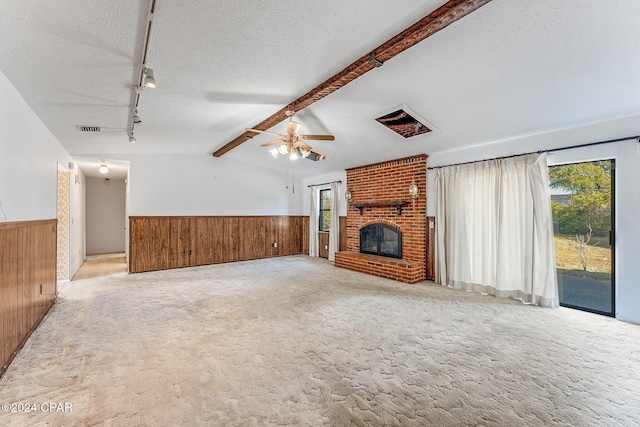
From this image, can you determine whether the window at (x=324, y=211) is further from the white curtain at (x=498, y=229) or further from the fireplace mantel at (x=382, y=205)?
the white curtain at (x=498, y=229)

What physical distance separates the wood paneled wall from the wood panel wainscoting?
2.31 metres

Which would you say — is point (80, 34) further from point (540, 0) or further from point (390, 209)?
point (390, 209)

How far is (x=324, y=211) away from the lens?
8164 millimetres

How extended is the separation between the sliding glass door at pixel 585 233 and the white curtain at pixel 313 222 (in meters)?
5.40

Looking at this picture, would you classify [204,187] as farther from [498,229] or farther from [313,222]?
[498,229]

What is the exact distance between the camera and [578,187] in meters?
3.78

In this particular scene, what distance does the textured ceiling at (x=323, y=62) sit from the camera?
2070 millimetres

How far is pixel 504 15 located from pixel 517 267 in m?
3.41

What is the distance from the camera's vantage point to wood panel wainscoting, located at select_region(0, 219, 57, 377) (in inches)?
92.2

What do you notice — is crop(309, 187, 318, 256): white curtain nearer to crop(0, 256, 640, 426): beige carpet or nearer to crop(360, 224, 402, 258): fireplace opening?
crop(360, 224, 402, 258): fireplace opening

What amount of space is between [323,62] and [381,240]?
4203mm

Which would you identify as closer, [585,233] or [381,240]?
[585,233]

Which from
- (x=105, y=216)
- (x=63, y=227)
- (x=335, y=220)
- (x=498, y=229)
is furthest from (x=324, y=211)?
(x=105, y=216)

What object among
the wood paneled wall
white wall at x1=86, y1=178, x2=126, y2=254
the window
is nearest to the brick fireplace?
the window
